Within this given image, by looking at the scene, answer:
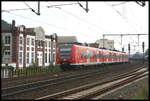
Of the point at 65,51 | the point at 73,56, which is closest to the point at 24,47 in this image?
the point at 65,51

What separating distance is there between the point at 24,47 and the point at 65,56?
18846mm

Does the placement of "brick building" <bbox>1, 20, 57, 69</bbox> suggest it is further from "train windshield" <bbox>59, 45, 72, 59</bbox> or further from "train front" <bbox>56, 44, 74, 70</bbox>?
"train windshield" <bbox>59, 45, 72, 59</bbox>

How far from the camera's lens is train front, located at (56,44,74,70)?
27766 mm

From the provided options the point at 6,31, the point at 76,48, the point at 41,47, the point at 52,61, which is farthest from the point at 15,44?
the point at 76,48

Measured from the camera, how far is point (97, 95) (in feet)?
36.2

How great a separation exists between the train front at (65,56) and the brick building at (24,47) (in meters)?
12.5

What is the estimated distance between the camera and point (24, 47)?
4525 cm

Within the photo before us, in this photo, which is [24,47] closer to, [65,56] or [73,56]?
[65,56]

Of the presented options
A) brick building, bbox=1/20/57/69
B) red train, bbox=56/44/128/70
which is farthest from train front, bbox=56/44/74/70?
brick building, bbox=1/20/57/69

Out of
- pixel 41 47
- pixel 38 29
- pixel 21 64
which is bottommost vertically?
pixel 21 64

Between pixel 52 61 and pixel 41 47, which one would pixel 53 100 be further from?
pixel 52 61

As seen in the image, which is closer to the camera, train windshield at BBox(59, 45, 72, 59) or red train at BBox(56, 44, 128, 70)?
red train at BBox(56, 44, 128, 70)

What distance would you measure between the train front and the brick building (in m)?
12.5

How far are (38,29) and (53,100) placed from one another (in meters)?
42.5
